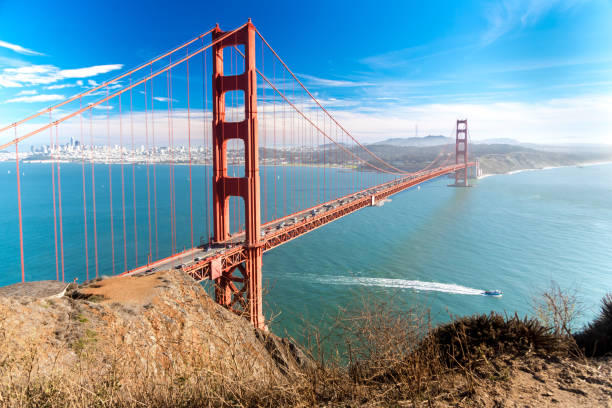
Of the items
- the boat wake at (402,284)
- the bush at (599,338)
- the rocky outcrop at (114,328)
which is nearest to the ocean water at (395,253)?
the boat wake at (402,284)

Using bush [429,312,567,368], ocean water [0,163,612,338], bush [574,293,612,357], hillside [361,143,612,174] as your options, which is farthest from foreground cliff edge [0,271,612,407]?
hillside [361,143,612,174]

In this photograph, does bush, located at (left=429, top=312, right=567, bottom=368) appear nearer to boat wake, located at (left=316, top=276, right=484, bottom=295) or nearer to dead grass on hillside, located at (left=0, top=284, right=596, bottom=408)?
dead grass on hillside, located at (left=0, top=284, right=596, bottom=408)

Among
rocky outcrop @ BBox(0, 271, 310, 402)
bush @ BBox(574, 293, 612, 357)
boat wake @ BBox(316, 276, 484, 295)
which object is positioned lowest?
boat wake @ BBox(316, 276, 484, 295)

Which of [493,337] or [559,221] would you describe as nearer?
[493,337]

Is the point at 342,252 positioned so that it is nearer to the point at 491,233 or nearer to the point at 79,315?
the point at 491,233

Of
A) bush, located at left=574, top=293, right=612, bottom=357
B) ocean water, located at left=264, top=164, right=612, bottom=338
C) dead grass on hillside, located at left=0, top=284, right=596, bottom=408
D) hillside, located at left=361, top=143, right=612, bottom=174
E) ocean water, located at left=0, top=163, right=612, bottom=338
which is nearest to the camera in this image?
dead grass on hillside, located at left=0, top=284, right=596, bottom=408

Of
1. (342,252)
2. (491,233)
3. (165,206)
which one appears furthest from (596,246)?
A: (165,206)
